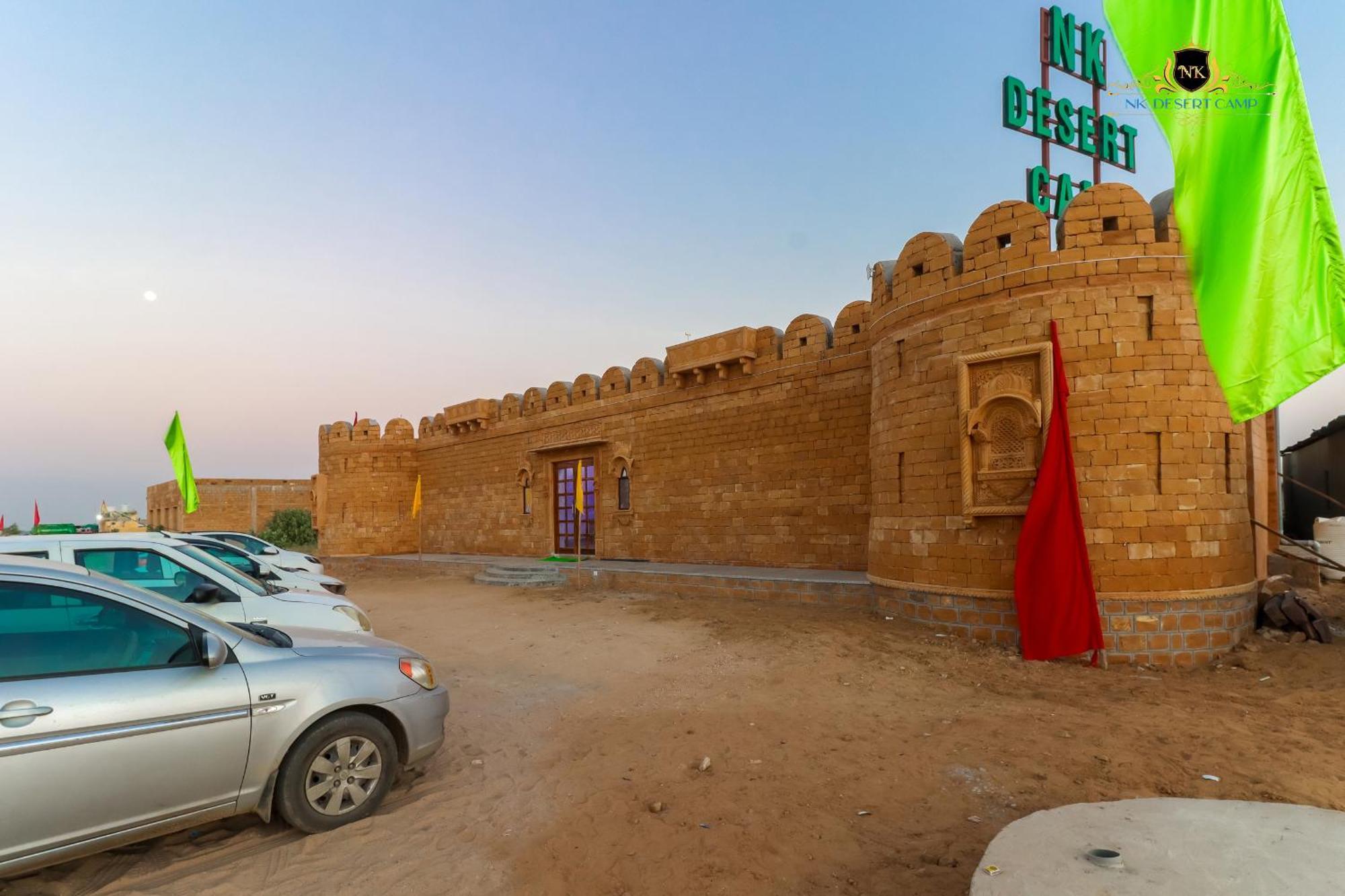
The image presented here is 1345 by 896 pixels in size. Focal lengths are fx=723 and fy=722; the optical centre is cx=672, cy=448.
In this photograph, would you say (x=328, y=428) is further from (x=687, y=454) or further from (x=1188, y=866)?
(x=1188, y=866)

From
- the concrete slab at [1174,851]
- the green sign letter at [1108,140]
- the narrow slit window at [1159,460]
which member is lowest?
the concrete slab at [1174,851]

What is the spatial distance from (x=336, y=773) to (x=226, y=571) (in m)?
3.90

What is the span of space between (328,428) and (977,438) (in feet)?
70.5

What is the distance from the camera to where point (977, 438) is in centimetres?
841

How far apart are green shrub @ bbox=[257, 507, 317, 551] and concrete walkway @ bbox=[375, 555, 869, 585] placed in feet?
52.9

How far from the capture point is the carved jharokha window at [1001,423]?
8.03 meters

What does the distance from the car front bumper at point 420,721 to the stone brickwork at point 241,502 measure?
29156 mm

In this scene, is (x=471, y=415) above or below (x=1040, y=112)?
below

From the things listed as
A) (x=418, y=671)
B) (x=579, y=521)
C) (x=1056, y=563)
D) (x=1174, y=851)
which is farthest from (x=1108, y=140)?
(x=418, y=671)

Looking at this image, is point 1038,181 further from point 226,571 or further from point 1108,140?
Answer: point 226,571

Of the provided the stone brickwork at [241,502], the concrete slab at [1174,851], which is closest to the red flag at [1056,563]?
the concrete slab at [1174,851]

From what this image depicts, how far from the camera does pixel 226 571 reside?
265 inches

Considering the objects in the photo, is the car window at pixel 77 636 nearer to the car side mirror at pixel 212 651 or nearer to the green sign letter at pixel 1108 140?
the car side mirror at pixel 212 651

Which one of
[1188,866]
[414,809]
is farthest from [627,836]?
[1188,866]
